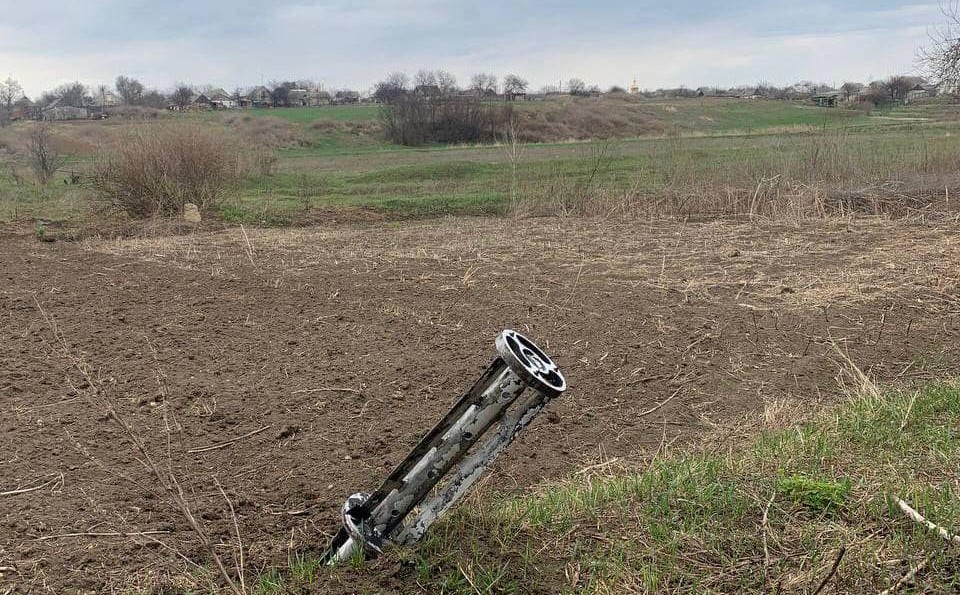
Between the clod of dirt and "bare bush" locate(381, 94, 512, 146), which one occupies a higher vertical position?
"bare bush" locate(381, 94, 512, 146)

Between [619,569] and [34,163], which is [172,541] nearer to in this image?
[619,569]

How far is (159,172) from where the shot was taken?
43.2 feet

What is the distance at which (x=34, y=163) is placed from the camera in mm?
22547

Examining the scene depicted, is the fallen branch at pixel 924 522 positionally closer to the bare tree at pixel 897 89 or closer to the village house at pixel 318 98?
the bare tree at pixel 897 89

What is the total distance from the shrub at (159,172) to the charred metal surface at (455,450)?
11450mm

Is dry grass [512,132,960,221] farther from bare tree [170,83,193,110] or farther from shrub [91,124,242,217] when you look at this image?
bare tree [170,83,193,110]

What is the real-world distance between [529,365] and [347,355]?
11.2ft

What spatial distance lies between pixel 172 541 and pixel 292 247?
7.10 meters

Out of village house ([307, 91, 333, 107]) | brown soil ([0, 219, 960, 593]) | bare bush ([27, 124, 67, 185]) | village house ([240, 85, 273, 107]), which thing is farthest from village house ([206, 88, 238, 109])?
brown soil ([0, 219, 960, 593])

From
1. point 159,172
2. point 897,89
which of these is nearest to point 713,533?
point 159,172

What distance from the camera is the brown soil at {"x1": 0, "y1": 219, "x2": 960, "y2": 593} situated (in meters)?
3.45

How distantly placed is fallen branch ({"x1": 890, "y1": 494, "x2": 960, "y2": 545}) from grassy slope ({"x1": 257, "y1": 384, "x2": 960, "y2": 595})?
0.02 meters

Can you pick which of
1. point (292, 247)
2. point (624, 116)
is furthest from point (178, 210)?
point (624, 116)

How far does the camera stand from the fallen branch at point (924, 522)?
2.53 meters
